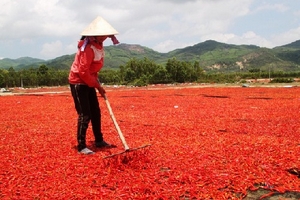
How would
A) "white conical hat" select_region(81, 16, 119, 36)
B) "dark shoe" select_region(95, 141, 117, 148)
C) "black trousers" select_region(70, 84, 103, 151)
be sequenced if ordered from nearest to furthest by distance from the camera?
"white conical hat" select_region(81, 16, 119, 36), "black trousers" select_region(70, 84, 103, 151), "dark shoe" select_region(95, 141, 117, 148)

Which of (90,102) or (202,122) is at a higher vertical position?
(90,102)

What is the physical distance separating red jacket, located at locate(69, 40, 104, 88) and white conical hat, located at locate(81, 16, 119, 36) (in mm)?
190

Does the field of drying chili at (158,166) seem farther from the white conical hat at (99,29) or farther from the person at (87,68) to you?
the white conical hat at (99,29)

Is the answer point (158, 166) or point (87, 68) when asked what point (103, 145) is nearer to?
point (158, 166)

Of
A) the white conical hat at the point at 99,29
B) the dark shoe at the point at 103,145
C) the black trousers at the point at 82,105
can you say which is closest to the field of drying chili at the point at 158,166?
the dark shoe at the point at 103,145

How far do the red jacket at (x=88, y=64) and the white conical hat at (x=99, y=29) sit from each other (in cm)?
19

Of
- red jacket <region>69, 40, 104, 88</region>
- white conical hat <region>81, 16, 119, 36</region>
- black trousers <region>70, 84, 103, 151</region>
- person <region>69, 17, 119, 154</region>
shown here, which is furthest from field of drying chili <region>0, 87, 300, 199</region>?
white conical hat <region>81, 16, 119, 36</region>

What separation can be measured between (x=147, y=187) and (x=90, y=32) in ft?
8.66

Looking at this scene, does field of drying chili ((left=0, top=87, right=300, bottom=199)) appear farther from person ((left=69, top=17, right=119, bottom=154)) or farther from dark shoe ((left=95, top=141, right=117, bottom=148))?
person ((left=69, top=17, right=119, bottom=154))

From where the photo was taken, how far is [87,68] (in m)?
4.70

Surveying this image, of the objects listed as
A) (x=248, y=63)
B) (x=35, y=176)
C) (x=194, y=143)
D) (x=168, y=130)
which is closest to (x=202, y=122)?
(x=168, y=130)

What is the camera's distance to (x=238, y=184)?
370 centimetres

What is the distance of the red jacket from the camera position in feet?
15.4

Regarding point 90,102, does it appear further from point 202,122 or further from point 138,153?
point 202,122
